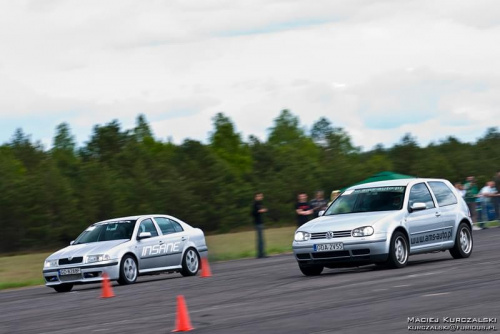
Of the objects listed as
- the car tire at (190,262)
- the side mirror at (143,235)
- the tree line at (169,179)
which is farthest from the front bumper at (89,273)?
the tree line at (169,179)

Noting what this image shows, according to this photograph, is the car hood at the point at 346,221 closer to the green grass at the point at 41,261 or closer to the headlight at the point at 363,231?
the headlight at the point at 363,231

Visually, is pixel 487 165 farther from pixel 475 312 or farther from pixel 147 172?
pixel 475 312

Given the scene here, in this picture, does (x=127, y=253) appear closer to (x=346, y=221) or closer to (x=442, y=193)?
(x=346, y=221)

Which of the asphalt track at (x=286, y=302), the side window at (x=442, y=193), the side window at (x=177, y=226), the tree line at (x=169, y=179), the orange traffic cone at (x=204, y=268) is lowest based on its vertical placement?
the asphalt track at (x=286, y=302)

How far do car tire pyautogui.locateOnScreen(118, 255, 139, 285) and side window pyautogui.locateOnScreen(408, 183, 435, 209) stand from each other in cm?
597

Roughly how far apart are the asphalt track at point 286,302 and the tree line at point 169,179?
221ft

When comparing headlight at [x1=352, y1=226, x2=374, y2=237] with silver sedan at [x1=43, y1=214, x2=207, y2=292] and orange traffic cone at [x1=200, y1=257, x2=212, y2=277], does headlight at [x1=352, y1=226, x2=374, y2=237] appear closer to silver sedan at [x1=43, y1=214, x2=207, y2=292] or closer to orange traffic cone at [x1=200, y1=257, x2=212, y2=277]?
orange traffic cone at [x1=200, y1=257, x2=212, y2=277]

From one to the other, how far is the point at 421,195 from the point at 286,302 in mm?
6166

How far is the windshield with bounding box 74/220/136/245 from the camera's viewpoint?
2128 centimetres

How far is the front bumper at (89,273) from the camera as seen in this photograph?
20.1 metres

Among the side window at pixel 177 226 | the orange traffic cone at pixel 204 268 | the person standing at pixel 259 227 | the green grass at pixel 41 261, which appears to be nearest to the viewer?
the orange traffic cone at pixel 204 268

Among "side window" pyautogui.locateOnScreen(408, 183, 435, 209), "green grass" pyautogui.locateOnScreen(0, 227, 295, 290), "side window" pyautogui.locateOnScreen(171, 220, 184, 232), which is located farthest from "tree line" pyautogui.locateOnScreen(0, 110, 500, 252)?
"side window" pyautogui.locateOnScreen(408, 183, 435, 209)

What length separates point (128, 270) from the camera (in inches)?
813

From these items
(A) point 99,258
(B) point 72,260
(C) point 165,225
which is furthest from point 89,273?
(C) point 165,225
